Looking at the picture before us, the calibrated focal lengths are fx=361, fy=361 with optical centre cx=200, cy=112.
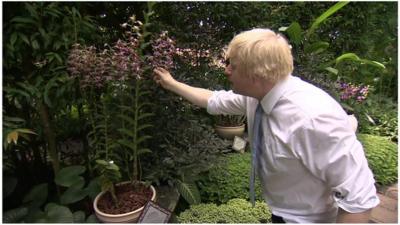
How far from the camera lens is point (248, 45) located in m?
1.28

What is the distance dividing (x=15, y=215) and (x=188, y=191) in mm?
951

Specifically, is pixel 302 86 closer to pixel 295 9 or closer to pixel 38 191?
pixel 38 191

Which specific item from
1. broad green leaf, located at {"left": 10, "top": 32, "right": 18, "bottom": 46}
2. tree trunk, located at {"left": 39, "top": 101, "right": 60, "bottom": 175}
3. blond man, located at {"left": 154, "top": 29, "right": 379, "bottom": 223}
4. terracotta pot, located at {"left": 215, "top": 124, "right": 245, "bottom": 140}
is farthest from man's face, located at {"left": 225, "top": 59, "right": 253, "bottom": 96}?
terracotta pot, located at {"left": 215, "top": 124, "right": 245, "bottom": 140}

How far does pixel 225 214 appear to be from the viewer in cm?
231

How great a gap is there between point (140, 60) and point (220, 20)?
1092mm

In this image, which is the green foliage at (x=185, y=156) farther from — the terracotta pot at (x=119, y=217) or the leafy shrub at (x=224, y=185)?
the terracotta pot at (x=119, y=217)

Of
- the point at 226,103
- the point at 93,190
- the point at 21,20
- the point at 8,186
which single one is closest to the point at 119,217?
the point at 93,190

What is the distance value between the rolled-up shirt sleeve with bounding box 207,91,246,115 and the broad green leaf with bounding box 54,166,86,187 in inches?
33.1

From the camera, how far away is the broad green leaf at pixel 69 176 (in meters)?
1.97

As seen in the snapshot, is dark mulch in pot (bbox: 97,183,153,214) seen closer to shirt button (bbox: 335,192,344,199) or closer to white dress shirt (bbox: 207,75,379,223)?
white dress shirt (bbox: 207,75,379,223)

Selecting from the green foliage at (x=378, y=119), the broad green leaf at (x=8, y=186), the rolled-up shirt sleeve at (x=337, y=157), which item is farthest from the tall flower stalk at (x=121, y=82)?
the green foliage at (x=378, y=119)

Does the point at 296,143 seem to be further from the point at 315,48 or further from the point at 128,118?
the point at 315,48

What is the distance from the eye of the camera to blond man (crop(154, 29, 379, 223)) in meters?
1.17

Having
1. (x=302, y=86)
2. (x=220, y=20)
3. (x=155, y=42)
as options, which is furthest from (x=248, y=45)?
(x=220, y=20)
